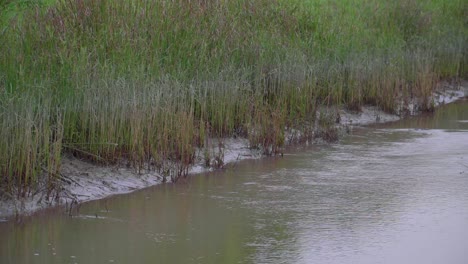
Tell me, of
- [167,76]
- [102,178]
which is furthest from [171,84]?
[102,178]

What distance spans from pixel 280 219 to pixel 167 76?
2.37 metres

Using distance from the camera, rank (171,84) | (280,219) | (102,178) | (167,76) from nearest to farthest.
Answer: (280,219), (102,178), (167,76), (171,84)

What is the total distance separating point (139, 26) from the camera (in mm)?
9414

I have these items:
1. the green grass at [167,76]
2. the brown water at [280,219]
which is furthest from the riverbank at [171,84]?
the brown water at [280,219]

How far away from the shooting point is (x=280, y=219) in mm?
6969

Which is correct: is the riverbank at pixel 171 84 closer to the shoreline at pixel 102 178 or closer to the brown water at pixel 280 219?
the shoreline at pixel 102 178

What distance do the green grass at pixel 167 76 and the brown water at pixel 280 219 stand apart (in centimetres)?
52

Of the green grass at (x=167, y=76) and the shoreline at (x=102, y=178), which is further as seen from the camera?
the green grass at (x=167, y=76)

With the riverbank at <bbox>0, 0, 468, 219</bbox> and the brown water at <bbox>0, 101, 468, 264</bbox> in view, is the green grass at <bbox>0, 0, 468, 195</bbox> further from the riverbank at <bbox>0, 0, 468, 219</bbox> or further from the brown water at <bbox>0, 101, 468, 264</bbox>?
the brown water at <bbox>0, 101, 468, 264</bbox>

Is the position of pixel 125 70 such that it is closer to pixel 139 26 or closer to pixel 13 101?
pixel 139 26

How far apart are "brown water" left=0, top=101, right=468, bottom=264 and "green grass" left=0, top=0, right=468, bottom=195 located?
1.70 ft

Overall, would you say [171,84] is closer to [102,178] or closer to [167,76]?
[167,76]

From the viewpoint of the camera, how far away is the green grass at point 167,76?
7.33 metres

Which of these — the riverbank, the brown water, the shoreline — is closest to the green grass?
the riverbank
